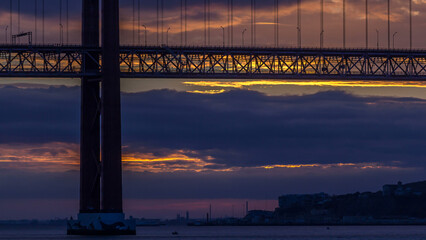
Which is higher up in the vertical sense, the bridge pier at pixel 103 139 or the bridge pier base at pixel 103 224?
the bridge pier at pixel 103 139

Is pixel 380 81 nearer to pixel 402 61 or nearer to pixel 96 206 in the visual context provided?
pixel 402 61

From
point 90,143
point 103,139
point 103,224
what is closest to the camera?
point 103,139

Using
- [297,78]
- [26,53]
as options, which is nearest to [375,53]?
[297,78]

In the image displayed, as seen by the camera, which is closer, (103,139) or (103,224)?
(103,139)

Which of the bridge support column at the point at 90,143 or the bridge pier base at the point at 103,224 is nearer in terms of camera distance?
the bridge pier base at the point at 103,224

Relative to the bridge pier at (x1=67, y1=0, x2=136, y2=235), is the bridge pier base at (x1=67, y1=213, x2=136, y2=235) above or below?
below

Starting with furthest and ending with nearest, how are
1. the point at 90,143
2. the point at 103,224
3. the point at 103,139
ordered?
the point at 90,143 → the point at 103,224 → the point at 103,139
